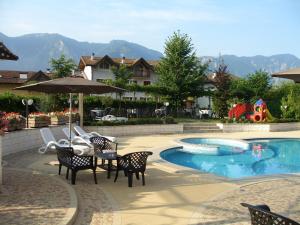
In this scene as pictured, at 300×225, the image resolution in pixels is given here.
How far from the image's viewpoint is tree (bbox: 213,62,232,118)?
106 ft

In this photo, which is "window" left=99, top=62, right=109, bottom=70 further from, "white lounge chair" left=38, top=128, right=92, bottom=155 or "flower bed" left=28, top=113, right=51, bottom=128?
"white lounge chair" left=38, top=128, right=92, bottom=155

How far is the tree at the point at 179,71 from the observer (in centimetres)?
3594

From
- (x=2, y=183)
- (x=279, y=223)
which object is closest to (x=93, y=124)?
(x=2, y=183)

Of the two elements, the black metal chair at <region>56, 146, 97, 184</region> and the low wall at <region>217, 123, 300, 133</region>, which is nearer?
the black metal chair at <region>56, 146, 97, 184</region>

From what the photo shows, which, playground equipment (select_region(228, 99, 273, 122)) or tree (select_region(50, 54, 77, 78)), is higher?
tree (select_region(50, 54, 77, 78))

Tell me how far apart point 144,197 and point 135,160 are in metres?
1.26

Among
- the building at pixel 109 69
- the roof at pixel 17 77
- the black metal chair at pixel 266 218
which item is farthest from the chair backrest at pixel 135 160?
the roof at pixel 17 77

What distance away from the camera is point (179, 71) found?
3600cm

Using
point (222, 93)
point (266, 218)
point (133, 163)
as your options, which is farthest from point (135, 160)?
point (222, 93)

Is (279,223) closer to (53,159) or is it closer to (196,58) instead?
(53,159)

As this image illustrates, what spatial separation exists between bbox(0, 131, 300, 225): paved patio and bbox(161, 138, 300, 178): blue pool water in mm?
3229

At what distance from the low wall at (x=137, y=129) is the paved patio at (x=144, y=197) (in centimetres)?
1029

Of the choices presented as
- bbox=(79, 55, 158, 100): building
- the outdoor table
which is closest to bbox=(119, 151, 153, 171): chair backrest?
the outdoor table

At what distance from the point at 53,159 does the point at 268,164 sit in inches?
311
